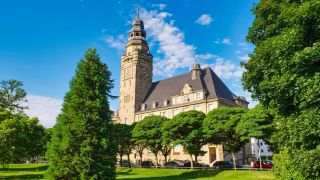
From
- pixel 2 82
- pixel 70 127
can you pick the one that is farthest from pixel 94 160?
pixel 2 82

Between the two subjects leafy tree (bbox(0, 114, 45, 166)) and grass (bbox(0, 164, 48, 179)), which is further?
grass (bbox(0, 164, 48, 179))

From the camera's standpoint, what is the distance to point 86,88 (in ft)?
87.1

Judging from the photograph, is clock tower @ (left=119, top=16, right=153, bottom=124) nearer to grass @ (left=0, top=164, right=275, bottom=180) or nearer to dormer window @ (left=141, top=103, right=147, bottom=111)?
dormer window @ (left=141, top=103, right=147, bottom=111)

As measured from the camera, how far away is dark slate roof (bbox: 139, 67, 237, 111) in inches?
2571

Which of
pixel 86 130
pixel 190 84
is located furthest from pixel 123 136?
pixel 86 130

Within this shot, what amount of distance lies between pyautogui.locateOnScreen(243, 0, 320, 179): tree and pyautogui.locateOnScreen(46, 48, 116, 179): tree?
1385cm

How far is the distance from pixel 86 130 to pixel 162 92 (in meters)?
52.3

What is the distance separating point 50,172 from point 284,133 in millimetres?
17612

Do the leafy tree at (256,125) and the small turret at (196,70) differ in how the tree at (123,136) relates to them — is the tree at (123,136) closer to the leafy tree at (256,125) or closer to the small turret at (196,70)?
the small turret at (196,70)

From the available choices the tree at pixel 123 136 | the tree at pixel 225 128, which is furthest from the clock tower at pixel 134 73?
the tree at pixel 225 128

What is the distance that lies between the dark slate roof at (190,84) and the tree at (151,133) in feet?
48.4

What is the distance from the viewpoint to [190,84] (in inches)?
2721

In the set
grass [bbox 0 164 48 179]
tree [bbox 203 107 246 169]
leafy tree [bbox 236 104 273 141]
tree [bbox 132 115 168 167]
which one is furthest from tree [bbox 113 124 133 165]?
leafy tree [bbox 236 104 273 141]

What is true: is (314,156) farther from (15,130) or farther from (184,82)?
(184,82)
